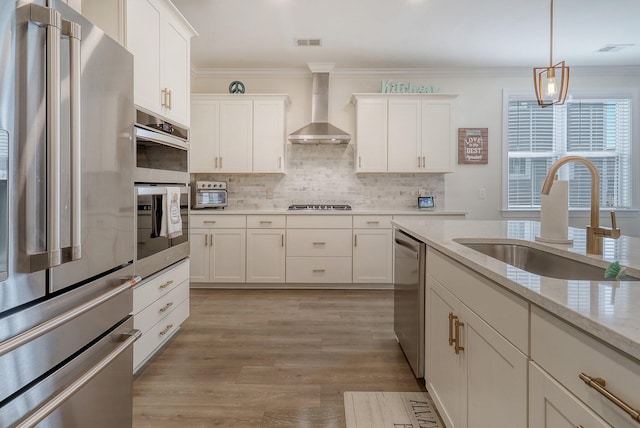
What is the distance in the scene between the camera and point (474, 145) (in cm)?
453

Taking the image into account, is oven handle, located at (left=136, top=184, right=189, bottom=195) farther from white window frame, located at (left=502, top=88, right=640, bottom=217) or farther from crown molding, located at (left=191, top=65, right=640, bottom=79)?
white window frame, located at (left=502, top=88, right=640, bottom=217)

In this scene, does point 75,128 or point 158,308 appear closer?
point 75,128

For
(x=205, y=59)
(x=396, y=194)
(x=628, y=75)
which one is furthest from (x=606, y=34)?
(x=205, y=59)

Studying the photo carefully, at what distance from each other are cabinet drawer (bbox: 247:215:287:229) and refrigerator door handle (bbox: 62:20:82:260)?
2.94 m

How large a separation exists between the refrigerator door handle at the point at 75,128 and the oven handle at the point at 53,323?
0.16 meters

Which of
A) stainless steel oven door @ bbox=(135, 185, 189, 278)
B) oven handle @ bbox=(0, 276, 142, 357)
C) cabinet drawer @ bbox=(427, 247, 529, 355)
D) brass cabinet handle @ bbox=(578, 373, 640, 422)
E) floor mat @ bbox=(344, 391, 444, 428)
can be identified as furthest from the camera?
stainless steel oven door @ bbox=(135, 185, 189, 278)

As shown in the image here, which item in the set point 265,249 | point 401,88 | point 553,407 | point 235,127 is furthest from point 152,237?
point 401,88

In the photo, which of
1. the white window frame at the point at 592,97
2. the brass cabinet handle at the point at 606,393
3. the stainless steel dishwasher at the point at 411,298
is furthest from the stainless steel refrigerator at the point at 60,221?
the white window frame at the point at 592,97

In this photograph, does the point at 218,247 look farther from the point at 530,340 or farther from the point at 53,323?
the point at 530,340

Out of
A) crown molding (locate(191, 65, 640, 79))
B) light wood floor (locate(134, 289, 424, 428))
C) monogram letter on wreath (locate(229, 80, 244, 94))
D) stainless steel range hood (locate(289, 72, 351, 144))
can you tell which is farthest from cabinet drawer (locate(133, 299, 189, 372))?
crown molding (locate(191, 65, 640, 79))

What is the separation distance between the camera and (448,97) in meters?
4.15

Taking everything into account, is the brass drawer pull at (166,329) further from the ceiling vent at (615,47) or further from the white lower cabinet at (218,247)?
the ceiling vent at (615,47)

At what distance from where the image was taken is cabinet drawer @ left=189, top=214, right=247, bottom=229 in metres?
3.94

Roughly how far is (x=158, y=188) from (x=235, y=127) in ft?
7.33
